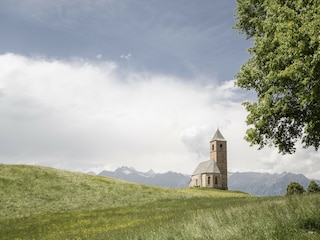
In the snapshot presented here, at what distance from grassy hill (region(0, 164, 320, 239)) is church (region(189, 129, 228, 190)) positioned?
63593 millimetres

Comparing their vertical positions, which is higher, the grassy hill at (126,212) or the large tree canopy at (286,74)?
the large tree canopy at (286,74)

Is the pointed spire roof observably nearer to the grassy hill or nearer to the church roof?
the church roof

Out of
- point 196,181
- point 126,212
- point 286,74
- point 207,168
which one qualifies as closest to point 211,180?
point 207,168

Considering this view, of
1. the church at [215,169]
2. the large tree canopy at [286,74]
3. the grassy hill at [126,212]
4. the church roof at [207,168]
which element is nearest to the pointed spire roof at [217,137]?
the church at [215,169]

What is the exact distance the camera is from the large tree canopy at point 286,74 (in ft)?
47.3

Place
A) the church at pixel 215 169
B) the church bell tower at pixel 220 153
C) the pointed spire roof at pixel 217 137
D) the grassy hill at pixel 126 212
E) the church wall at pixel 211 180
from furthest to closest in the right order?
the pointed spire roof at pixel 217 137 → the church bell tower at pixel 220 153 → the church at pixel 215 169 → the church wall at pixel 211 180 → the grassy hill at pixel 126 212

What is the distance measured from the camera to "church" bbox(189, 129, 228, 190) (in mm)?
120900

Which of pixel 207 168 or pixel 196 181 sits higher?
pixel 207 168

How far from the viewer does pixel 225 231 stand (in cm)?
1206

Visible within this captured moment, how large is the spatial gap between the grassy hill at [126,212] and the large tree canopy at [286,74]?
4.44 meters

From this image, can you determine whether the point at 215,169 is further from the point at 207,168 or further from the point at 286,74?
the point at 286,74

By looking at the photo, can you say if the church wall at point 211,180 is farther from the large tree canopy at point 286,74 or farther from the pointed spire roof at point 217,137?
the large tree canopy at point 286,74

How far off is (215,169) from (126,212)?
91.8 meters

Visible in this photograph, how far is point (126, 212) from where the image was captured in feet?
112
